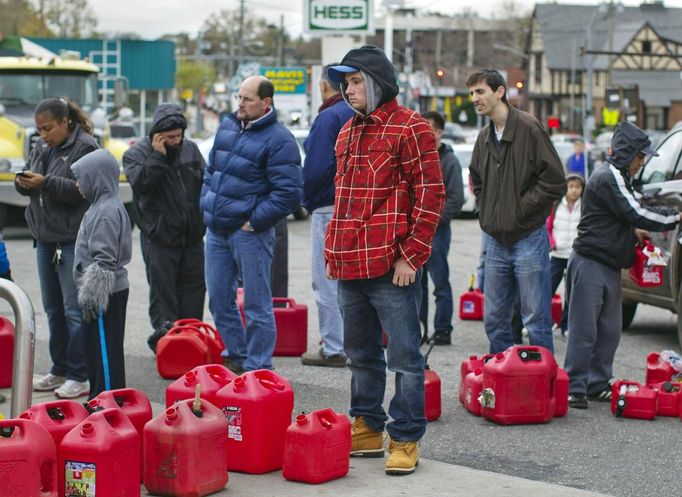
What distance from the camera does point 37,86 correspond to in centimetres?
2142

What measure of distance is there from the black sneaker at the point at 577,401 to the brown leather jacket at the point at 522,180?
1107mm

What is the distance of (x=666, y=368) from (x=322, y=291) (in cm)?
250

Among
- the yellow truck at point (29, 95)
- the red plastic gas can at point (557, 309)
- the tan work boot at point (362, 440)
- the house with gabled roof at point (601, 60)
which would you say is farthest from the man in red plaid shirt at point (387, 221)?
the house with gabled roof at point (601, 60)

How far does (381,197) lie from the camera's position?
6258 mm

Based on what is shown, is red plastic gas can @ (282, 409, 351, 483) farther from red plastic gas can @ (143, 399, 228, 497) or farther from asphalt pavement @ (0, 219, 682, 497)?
red plastic gas can @ (143, 399, 228, 497)

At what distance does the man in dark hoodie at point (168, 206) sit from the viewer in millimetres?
9352

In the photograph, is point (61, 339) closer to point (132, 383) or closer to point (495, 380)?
point (132, 383)

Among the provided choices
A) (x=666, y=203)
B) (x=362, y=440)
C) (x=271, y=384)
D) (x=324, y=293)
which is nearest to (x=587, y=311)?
(x=324, y=293)

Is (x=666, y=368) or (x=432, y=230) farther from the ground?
(x=432, y=230)

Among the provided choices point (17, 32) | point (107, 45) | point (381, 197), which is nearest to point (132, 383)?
point (381, 197)

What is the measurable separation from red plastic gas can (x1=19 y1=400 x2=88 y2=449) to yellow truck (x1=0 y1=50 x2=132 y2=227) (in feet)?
44.4

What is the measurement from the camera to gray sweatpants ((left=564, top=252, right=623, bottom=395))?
8.30 m

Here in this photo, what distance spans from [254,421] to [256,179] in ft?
8.60

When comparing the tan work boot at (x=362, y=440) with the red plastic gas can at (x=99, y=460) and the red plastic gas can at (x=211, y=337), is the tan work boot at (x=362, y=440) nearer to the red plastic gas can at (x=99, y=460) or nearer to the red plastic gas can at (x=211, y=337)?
the red plastic gas can at (x=99, y=460)
